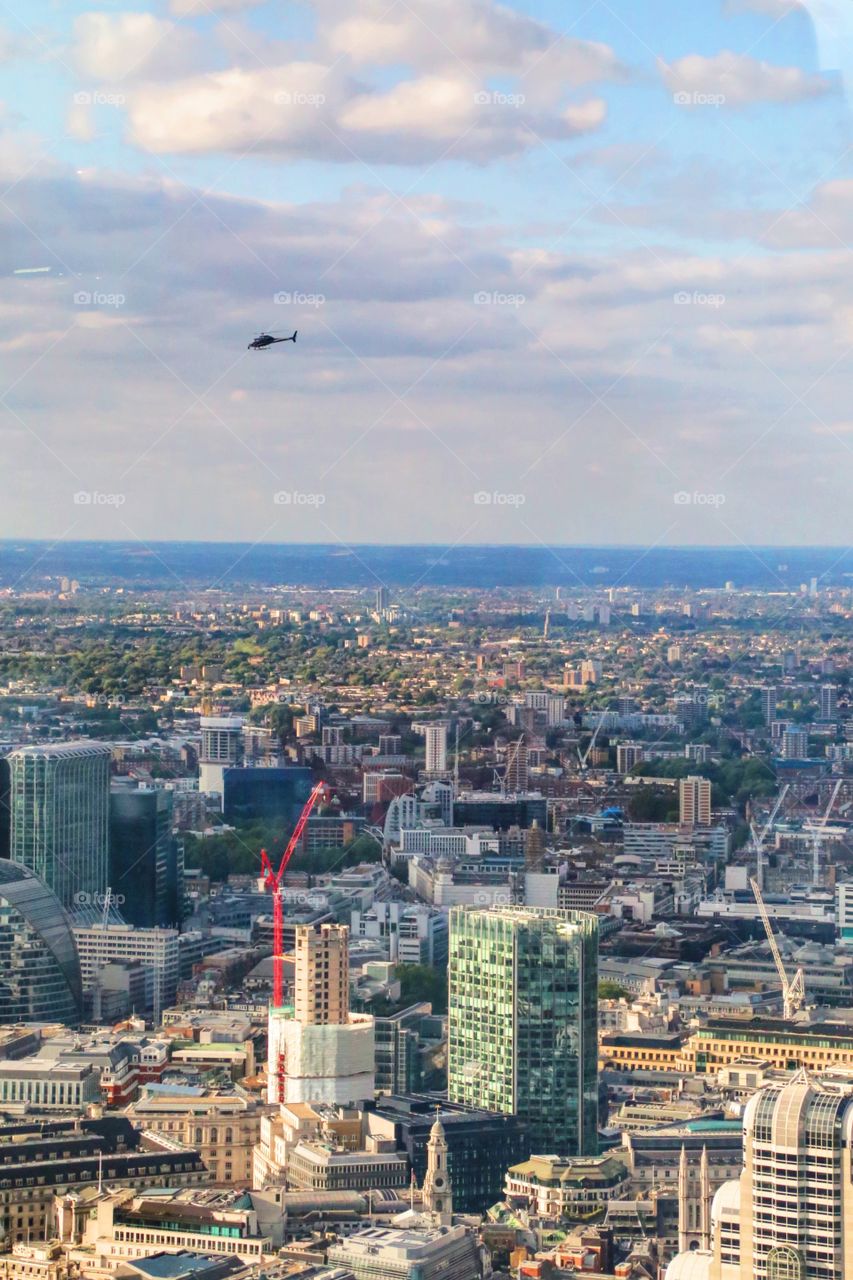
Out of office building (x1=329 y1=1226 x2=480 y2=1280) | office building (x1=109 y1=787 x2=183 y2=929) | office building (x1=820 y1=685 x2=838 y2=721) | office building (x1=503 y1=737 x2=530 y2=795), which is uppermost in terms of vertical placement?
office building (x1=820 y1=685 x2=838 y2=721)

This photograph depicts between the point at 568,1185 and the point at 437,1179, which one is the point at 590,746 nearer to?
the point at 568,1185

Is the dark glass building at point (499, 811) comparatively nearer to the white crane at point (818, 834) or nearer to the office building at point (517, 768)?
the office building at point (517, 768)

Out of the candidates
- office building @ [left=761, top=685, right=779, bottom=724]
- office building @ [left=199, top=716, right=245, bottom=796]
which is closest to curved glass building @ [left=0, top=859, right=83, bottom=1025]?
office building @ [left=199, top=716, right=245, bottom=796]

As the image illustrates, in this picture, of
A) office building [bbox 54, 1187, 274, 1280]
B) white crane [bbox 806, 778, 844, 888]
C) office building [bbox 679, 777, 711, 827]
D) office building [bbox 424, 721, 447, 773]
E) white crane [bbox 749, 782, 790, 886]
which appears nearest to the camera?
office building [bbox 54, 1187, 274, 1280]

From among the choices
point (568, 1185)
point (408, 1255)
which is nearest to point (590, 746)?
point (568, 1185)

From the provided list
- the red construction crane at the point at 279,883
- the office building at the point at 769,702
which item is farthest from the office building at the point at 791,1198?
the office building at the point at 769,702

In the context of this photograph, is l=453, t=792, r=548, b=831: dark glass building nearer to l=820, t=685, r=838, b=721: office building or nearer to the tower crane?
the tower crane

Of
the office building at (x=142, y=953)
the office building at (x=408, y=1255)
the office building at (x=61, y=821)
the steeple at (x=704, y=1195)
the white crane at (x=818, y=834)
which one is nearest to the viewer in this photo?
the office building at (x=408, y=1255)
